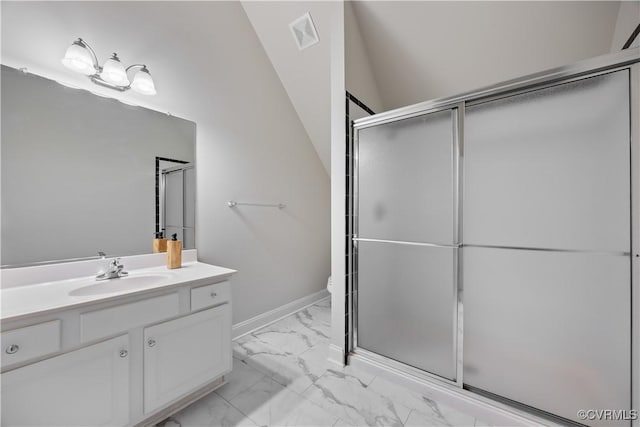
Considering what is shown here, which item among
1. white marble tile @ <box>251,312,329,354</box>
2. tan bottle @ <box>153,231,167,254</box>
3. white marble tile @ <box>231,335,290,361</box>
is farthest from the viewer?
white marble tile @ <box>251,312,329,354</box>

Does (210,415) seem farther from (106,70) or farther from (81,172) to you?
(106,70)

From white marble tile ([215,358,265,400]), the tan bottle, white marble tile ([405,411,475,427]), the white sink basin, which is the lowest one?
white marble tile ([405,411,475,427])

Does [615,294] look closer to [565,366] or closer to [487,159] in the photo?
[565,366]

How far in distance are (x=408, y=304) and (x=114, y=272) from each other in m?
1.80

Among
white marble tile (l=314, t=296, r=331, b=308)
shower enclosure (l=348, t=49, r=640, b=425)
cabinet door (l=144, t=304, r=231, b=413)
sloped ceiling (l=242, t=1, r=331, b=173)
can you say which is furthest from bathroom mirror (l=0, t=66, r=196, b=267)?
white marble tile (l=314, t=296, r=331, b=308)

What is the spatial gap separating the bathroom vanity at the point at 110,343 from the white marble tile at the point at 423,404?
1.02m

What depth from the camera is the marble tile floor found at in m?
1.43

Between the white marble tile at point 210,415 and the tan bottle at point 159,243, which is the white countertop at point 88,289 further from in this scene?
the white marble tile at point 210,415

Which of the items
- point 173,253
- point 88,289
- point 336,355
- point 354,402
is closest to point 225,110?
point 173,253

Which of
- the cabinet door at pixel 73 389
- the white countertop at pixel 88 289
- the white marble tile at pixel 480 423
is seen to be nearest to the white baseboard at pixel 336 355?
the white marble tile at pixel 480 423

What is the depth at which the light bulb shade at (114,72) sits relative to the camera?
151 centimetres

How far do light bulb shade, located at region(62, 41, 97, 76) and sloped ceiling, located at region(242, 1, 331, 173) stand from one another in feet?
4.54

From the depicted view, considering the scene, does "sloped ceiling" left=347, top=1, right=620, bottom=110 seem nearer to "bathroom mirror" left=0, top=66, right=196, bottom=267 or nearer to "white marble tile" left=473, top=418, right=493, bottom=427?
"bathroom mirror" left=0, top=66, right=196, bottom=267

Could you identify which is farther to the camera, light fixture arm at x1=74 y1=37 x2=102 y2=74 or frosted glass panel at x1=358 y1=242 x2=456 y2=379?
frosted glass panel at x1=358 y1=242 x2=456 y2=379
